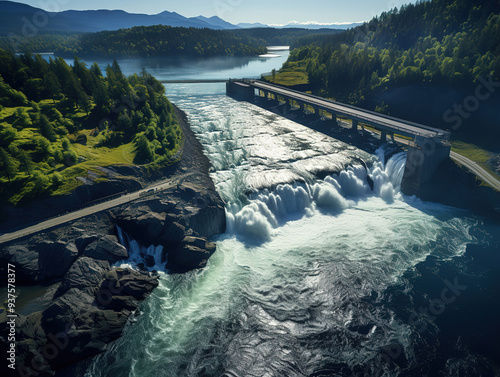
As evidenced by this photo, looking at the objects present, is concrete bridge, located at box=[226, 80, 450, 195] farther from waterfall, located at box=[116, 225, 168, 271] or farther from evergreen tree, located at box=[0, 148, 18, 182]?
evergreen tree, located at box=[0, 148, 18, 182]

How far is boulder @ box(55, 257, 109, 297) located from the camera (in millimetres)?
35550

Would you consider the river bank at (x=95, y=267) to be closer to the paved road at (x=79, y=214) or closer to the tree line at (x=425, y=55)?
the paved road at (x=79, y=214)

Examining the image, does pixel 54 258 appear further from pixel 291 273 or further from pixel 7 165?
pixel 291 273

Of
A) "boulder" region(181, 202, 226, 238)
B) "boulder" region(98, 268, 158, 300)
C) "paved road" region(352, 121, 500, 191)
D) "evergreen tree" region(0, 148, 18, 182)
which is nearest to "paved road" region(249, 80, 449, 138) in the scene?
"paved road" region(352, 121, 500, 191)

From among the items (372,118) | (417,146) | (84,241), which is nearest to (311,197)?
(417,146)

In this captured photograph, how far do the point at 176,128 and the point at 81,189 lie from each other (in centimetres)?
3730

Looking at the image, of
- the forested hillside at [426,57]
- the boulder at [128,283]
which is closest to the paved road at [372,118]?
the forested hillside at [426,57]

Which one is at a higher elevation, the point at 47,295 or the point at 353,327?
the point at 47,295

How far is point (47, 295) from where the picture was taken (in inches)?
1390

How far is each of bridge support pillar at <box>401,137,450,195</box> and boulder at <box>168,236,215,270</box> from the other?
157ft

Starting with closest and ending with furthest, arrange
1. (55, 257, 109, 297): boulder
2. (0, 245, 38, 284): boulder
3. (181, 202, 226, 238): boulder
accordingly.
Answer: (55, 257, 109, 297): boulder → (0, 245, 38, 284): boulder → (181, 202, 226, 238): boulder

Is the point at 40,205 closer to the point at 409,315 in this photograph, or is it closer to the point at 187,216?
the point at 187,216

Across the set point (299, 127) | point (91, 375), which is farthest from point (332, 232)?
point (299, 127)

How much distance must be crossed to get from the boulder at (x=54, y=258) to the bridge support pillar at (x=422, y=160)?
215 feet
